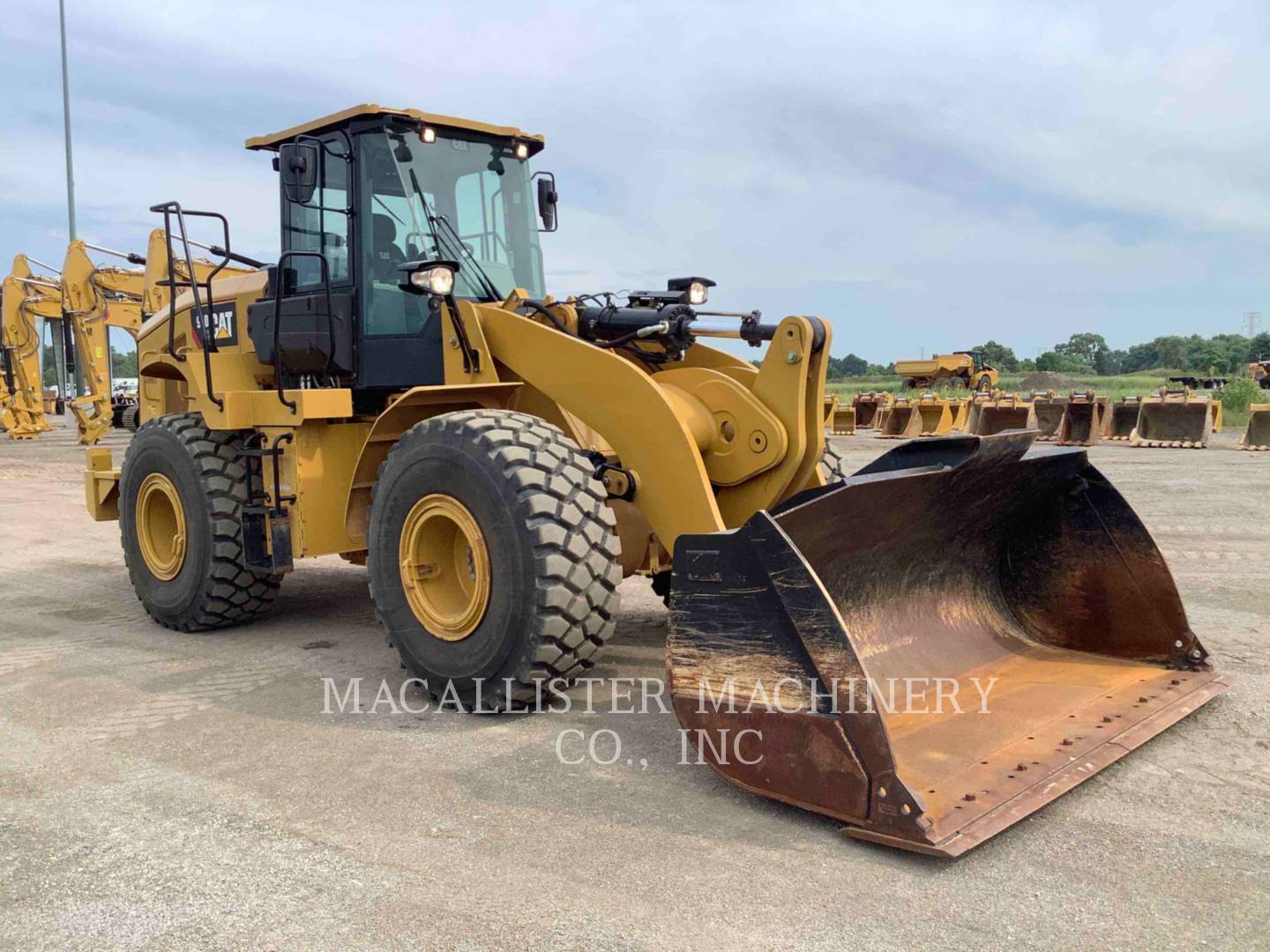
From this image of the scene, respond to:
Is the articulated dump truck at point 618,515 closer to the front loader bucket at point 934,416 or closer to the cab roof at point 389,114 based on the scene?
the cab roof at point 389,114

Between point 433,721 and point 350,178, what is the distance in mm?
2862

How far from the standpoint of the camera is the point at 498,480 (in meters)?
4.28

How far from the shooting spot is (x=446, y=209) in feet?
18.6

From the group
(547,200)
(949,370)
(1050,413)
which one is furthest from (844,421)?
(547,200)

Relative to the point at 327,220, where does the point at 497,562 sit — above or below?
below

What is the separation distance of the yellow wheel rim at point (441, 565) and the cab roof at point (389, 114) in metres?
2.15

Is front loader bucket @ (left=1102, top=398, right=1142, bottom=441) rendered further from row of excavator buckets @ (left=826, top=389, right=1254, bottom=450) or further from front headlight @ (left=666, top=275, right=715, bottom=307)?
front headlight @ (left=666, top=275, right=715, bottom=307)

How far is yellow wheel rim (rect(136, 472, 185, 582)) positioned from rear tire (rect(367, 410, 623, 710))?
212 centimetres

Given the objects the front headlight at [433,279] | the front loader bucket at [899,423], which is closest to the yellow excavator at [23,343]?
the front loader bucket at [899,423]

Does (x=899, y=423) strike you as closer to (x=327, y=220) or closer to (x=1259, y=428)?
(x=1259, y=428)

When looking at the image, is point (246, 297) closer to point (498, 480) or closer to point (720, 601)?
point (498, 480)

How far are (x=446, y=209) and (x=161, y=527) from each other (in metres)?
2.82

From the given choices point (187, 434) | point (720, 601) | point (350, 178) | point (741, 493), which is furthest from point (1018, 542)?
point (187, 434)

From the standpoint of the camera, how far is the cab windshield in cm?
555
